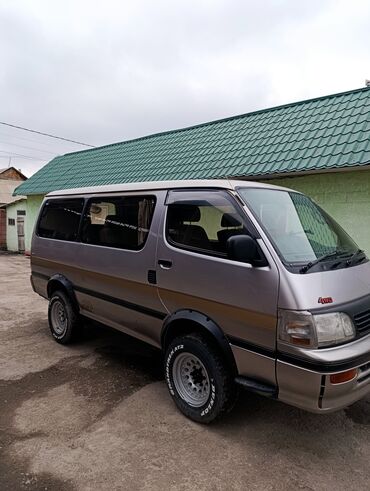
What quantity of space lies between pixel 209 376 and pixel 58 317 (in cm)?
313

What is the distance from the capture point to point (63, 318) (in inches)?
212

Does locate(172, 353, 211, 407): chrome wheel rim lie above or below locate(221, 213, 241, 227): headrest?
below

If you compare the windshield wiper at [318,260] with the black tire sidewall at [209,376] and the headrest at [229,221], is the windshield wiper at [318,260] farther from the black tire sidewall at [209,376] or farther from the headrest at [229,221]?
the black tire sidewall at [209,376]

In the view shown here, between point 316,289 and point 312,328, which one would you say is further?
point 316,289

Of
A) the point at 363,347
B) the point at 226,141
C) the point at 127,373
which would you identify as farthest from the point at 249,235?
the point at 226,141

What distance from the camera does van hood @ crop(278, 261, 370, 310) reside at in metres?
2.60

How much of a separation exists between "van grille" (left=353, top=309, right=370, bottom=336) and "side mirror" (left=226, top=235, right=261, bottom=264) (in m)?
0.87

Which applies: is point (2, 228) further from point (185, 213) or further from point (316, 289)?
point (316, 289)

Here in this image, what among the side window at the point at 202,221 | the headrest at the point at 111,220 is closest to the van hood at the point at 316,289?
the side window at the point at 202,221

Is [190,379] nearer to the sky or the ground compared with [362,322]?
nearer to the ground

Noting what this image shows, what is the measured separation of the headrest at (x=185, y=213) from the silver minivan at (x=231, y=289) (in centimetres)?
1

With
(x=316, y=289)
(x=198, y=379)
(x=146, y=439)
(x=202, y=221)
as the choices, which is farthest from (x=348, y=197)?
(x=146, y=439)

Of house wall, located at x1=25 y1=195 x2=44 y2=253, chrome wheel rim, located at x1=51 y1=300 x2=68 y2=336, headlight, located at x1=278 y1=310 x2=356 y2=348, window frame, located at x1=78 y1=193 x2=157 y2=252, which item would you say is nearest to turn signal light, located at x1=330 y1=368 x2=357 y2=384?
headlight, located at x1=278 y1=310 x2=356 y2=348

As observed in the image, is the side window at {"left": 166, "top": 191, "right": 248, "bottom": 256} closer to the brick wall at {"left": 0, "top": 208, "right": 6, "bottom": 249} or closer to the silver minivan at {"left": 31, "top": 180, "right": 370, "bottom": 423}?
the silver minivan at {"left": 31, "top": 180, "right": 370, "bottom": 423}
